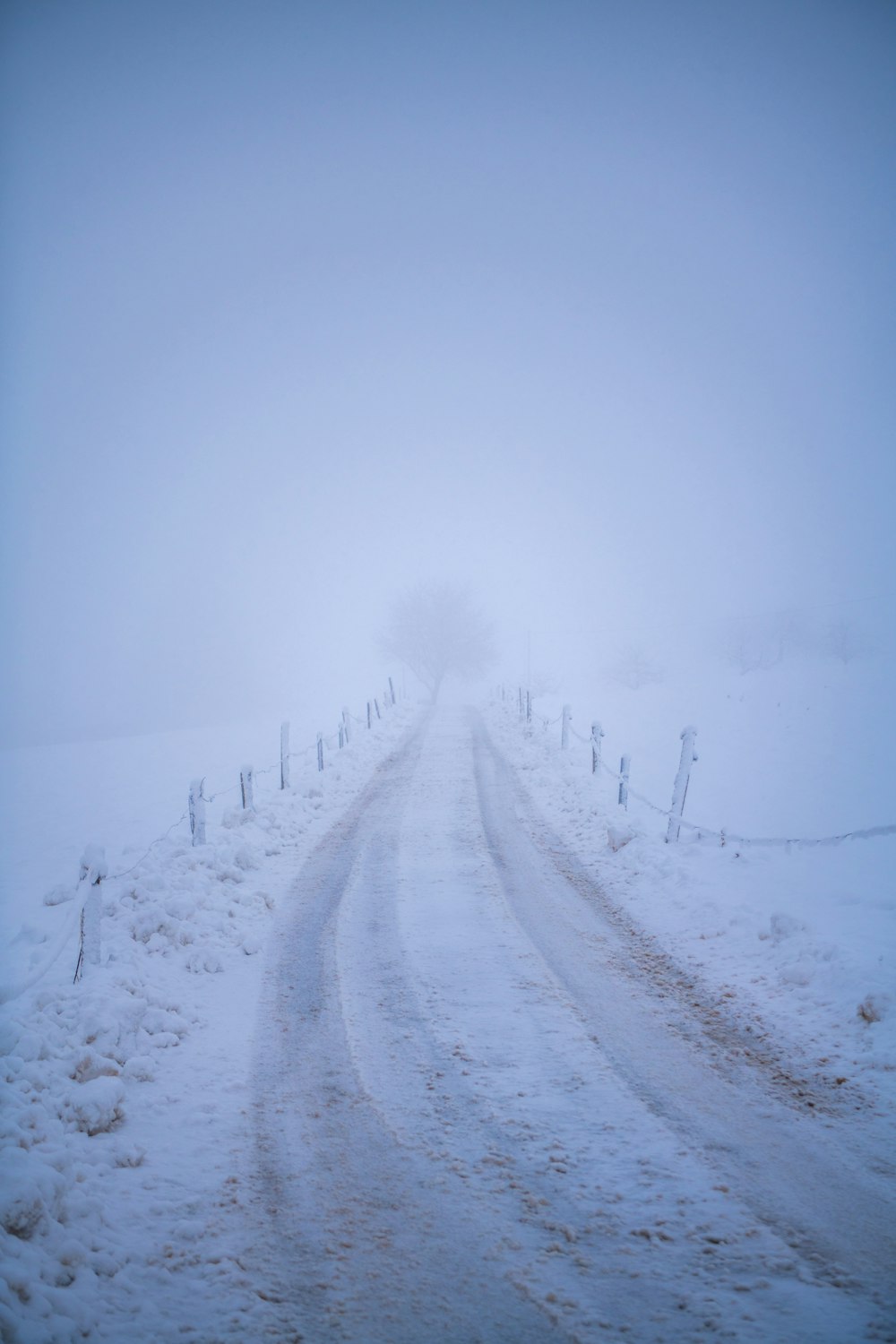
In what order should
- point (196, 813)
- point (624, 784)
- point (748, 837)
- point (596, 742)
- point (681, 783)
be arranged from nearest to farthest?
1. point (196, 813)
2. point (681, 783)
3. point (748, 837)
4. point (624, 784)
5. point (596, 742)

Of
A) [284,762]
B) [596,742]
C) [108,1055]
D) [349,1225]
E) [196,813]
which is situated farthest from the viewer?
[284,762]

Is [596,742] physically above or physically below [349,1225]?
above

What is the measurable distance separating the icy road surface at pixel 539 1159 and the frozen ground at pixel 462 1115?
0.02 m

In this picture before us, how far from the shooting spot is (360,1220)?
352 cm

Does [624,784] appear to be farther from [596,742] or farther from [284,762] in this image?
[284,762]

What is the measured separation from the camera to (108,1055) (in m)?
4.96

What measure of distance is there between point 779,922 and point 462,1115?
4575 millimetres

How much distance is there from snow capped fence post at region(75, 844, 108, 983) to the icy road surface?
1.92m

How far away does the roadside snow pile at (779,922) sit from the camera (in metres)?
5.31

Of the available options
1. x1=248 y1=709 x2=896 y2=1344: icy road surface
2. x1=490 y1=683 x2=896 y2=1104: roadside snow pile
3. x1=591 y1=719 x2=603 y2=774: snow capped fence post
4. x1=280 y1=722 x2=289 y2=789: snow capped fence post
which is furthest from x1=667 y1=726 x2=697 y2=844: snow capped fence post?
x1=280 y1=722 x2=289 y2=789: snow capped fence post

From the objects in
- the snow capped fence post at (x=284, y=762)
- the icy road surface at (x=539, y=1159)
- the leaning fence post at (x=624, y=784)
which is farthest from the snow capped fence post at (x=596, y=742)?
the snow capped fence post at (x=284, y=762)

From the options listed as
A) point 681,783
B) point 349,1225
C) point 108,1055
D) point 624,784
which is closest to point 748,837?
point 681,783

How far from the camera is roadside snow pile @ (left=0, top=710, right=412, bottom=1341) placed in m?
3.11

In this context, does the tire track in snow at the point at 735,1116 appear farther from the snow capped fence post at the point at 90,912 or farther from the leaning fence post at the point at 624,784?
the snow capped fence post at the point at 90,912
